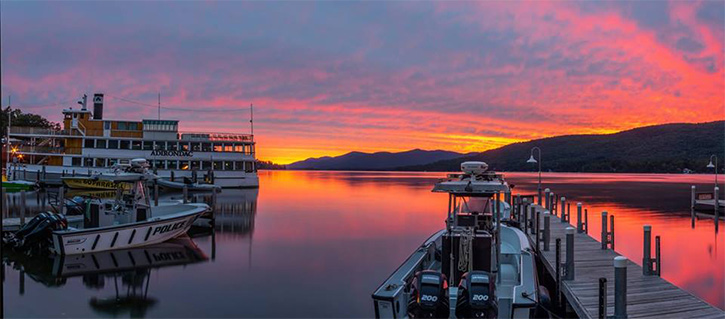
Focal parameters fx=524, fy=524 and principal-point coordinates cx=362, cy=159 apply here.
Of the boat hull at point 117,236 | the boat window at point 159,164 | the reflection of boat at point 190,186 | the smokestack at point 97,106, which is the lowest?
the boat hull at point 117,236

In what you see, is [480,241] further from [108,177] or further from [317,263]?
[108,177]

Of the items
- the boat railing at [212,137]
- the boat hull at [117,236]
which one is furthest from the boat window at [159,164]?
the boat hull at [117,236]

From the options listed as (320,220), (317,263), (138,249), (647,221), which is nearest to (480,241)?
(317,263)

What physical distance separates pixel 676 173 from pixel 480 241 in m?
191

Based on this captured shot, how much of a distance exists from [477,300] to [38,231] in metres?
16.1

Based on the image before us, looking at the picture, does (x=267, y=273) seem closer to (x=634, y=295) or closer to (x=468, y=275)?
(x=468, y=275)

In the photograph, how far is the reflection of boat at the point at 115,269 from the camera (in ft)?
43.7

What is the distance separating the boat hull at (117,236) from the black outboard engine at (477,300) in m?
13.8

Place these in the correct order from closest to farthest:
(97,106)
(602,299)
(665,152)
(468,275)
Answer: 1. (602,299)
2. (468,275)
3. (97,106)
4. (665,152)

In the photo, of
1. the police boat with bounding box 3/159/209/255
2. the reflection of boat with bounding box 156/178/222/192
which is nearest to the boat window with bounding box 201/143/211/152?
the reflection of boat with bounding box 156/178/222/192

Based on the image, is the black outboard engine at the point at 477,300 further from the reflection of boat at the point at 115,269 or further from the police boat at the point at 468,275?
the reflection of boat at the point at 115,269

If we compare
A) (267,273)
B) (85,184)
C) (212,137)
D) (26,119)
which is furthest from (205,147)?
(26,119)

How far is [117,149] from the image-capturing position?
55594 mm

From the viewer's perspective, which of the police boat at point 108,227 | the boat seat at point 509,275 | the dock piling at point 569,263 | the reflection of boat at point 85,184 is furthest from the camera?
the reflection of boat at point 85,184
